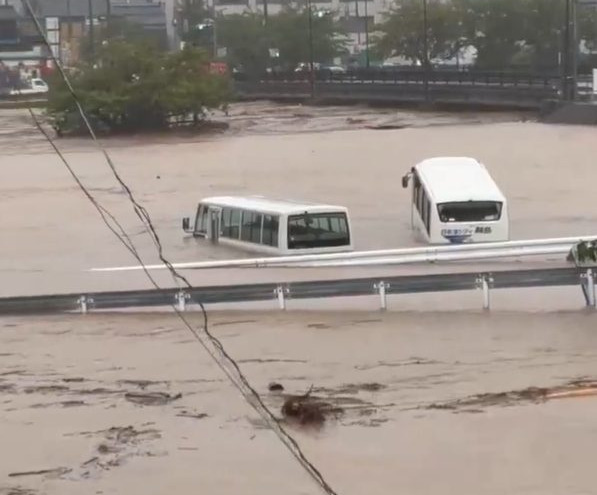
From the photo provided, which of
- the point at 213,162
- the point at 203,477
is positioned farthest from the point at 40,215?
the point at 203,477

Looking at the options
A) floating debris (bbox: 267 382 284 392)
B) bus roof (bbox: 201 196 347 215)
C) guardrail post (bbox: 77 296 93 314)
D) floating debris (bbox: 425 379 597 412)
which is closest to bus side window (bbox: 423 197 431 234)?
bus roof (bbox: 201 196 347 215)

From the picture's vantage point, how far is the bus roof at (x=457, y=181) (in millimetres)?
17609

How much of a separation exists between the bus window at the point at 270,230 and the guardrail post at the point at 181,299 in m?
4.32

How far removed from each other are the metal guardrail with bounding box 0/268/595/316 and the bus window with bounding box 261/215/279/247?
4.25 m

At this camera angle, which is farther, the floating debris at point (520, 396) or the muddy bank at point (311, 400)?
the floating debris at point (520, 396)

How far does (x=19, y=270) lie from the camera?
56.9 feet

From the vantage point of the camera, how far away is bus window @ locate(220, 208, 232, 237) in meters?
18.1

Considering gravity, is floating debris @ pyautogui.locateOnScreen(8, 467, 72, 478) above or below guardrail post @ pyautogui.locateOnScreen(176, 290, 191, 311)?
below

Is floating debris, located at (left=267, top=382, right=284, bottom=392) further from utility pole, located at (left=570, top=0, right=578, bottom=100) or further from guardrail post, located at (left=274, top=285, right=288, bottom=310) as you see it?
utility pole, located at (left=570, top=0, right=578, bottom=100)

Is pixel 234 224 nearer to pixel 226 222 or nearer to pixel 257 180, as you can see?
pixel 226 222

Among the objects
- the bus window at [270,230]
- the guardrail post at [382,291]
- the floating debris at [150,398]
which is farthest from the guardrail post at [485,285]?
the bus window at [270,230]

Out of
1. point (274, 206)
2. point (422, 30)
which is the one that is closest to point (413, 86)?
point (422, 30)

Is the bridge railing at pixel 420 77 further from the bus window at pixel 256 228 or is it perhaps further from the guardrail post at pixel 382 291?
the guardrail post at pixel 382 291

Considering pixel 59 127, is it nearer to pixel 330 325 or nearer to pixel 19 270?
pixel 19 270
